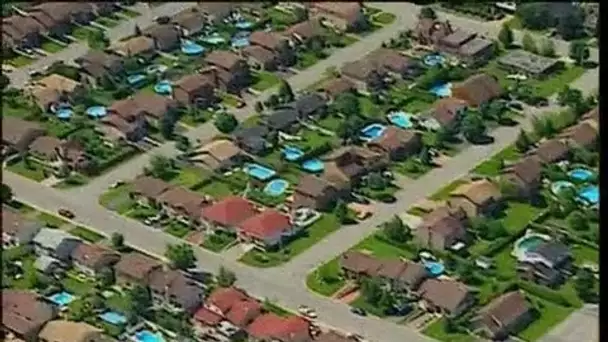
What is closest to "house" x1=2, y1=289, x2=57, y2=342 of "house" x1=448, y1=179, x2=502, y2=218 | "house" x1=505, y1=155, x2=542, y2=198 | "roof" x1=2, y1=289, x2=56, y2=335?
"roof" x1=2, y1=289, x2=56, y2=335

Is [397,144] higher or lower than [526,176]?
lower

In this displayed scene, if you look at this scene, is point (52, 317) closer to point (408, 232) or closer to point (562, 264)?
point (408, 232)

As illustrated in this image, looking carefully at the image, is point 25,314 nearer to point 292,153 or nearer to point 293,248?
point 293,248

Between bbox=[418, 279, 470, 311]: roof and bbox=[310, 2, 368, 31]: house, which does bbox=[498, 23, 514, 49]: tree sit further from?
bbox=[418, 279, 470, 311]: roof

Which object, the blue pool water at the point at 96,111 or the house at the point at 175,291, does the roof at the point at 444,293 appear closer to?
the house at the point at 175,291

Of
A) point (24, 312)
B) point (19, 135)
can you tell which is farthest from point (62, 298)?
point (19, 135)
